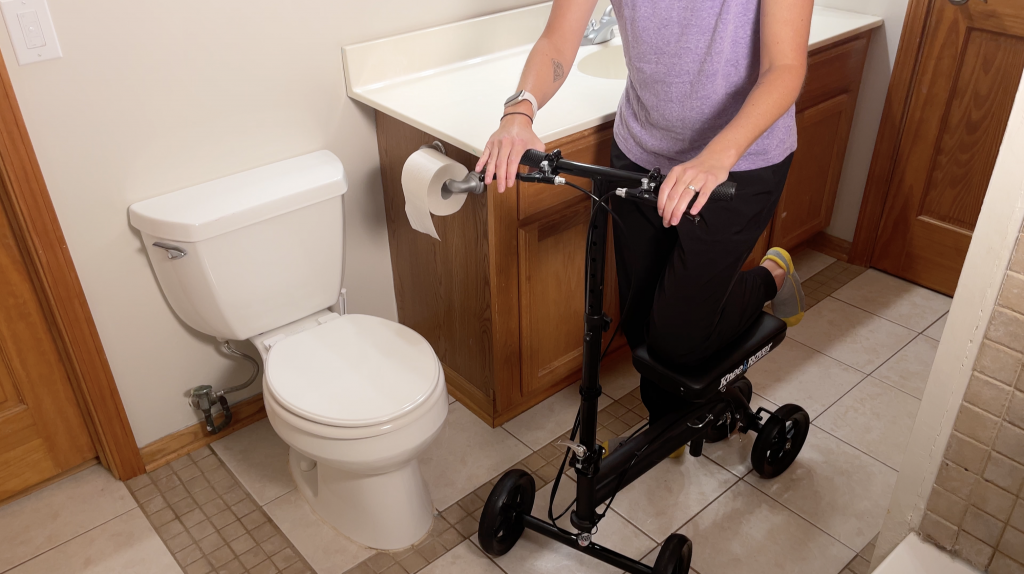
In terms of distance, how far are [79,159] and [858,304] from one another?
7.52 feet

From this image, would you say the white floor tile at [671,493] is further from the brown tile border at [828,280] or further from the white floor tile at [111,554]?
the white floor tile at [111,554]

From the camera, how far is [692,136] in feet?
4.85

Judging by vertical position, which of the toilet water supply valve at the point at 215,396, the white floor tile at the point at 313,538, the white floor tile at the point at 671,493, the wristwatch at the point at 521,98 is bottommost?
the white floor tile at the point at 313,538

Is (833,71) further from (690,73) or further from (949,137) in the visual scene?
(690,73)

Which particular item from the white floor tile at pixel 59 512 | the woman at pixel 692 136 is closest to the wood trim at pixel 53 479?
the white floor tile at pixel 59 512

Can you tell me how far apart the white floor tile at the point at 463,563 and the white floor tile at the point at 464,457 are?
147 mm

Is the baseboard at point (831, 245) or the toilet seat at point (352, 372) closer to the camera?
the toilet seat at point (352, 372)

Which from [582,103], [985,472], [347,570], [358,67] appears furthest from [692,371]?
[358,67]

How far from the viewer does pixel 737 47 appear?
1.37m

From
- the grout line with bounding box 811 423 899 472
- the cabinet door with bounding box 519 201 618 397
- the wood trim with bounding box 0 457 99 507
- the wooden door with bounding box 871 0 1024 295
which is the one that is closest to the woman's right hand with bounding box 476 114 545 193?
the cabinet door with bounding box 519 201 618 397

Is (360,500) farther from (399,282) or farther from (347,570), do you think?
(399,282)

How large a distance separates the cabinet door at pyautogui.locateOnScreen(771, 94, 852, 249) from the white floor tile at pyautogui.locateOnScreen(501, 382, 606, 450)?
0.90 meters

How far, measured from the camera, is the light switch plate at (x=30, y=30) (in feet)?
4.92

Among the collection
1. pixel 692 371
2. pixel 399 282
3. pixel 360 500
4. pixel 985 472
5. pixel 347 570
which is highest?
pixel 985 472
